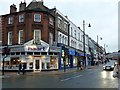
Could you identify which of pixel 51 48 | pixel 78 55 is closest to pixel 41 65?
pixel 51 48

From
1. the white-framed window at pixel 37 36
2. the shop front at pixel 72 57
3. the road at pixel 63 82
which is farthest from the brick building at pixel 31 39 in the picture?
the road at pixel 63 82

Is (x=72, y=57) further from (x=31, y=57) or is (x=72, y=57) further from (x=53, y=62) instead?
(x=31, y=57)

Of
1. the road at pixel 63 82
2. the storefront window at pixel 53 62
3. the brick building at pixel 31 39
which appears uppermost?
the brick building at pixel 31 39

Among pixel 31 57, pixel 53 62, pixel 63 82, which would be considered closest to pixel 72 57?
pixel 53 62

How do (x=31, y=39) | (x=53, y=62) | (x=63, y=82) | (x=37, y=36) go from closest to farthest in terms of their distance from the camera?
(x=63, y=82) → (x=31, y=39) → (x=37, y=36) → (x=53, y=62)

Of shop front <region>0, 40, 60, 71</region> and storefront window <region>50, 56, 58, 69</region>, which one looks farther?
storefront window <region>50, 56, 58, 69</region>

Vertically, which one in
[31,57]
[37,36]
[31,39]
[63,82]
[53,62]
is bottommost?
[63,82]

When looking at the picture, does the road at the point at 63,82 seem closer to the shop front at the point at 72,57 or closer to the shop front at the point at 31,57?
the shop front at the point at 31,57

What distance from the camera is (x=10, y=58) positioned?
135 feet

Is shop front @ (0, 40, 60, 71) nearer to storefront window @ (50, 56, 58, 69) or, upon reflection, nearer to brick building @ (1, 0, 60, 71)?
brick building @ (1, 0, 60, 71)

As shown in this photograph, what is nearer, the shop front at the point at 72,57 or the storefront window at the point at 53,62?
the storefront window at the point at 53,62

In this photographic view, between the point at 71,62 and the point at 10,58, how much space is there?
15.9 m

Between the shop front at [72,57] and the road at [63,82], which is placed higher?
the shop front at [72,57]

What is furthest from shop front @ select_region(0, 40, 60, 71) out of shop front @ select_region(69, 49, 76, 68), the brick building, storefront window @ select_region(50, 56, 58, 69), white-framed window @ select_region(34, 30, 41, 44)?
shop front @ select_region(69, 49, 76, 68)
